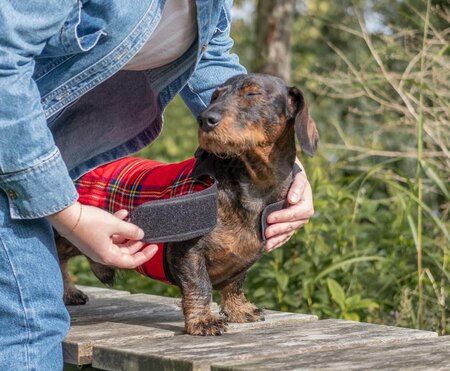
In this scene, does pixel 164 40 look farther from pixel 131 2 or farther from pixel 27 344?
pixel 27 344

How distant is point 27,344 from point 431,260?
274 cm

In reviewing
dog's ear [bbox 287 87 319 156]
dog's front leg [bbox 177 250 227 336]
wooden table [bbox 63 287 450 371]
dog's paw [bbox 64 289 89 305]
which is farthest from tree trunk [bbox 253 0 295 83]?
dog's front leg [bbox 177 250 227 336]

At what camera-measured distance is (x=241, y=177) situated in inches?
137

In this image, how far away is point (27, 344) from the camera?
2.90m

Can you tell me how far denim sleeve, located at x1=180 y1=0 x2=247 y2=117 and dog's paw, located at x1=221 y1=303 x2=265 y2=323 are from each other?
81 centimetres

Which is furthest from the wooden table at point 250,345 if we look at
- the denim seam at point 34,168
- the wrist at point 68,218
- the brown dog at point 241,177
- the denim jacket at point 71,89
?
the denim seam at point 34,168

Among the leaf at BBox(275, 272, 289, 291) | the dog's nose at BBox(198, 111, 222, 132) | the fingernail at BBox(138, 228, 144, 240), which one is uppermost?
the dog's nose at BBox(198, 111, 222, 132)

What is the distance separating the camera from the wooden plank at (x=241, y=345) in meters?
2.91

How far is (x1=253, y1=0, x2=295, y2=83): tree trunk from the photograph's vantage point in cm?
716

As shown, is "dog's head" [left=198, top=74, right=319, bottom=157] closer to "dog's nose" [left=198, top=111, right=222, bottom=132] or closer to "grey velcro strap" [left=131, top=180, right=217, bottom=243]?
"dog's nose" [left=198, top=111, right=222, bottom=132]

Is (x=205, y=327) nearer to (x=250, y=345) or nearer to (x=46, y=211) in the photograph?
(x=250, y=345)

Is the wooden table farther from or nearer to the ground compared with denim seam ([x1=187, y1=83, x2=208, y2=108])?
nearer to the ground

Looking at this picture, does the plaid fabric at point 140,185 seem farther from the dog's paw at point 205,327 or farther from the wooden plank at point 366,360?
the wooden plank at point 366,360

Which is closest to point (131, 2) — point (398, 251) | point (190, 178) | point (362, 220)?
point (190, 178)
